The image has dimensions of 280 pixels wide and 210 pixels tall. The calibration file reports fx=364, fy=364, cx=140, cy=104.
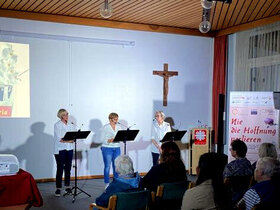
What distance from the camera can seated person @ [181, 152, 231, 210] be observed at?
261cm

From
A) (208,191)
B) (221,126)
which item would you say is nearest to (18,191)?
(208,191)

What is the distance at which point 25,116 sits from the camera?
6.64 metres

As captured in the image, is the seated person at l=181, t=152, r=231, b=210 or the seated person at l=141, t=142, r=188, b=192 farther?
the seated person at l=141, t=142, r=188, b=192

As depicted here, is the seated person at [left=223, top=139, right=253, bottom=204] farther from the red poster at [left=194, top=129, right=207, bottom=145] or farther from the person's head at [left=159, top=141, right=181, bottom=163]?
the red poster at [left=194, top=129, right=207, bottom=145]

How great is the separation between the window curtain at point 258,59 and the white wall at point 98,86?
89 cm

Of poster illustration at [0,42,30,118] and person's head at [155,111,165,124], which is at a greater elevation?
poster illustration at [0,42,30,118]

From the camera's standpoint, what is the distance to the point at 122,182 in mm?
3217

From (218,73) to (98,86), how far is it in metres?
2.76

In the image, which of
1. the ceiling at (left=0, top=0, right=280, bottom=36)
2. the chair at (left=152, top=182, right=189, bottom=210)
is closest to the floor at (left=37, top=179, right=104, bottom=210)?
the chair at (left=152, top=182, right=189, bottom=210)

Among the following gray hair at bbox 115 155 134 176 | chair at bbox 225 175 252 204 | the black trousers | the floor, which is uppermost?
gray hair at bbox 115 155 134 176

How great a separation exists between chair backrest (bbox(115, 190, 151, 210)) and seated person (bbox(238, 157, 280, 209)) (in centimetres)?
80

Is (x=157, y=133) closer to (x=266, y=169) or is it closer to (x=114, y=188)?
(x=114, y=188)

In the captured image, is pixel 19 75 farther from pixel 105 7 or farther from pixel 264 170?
pixel 264 170

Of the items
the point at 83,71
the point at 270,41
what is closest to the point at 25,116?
the point at 83,71
